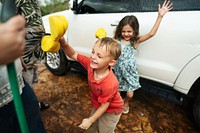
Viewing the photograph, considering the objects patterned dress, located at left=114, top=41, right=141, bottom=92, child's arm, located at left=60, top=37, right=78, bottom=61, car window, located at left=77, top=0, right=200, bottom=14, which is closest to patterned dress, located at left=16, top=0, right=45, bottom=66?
child's arm, located at left=60, top=37, right=78, bottom=61

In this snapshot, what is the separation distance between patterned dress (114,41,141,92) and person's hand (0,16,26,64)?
6.13 ft

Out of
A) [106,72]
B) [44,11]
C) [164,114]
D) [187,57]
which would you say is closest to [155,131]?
[164,114]

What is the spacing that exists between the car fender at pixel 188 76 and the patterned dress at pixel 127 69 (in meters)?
0.48

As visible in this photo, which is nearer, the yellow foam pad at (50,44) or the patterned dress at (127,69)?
the yellow foam pad at (50,44)

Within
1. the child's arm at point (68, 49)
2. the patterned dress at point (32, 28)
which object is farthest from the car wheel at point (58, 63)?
the child's arm at point (68, 49)

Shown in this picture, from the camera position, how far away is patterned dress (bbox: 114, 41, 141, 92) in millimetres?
2375

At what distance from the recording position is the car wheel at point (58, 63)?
3.49 metres

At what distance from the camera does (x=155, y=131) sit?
2471 millimetres

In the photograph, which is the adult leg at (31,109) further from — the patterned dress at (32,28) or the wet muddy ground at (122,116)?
the wet muddy ground at (122,116)

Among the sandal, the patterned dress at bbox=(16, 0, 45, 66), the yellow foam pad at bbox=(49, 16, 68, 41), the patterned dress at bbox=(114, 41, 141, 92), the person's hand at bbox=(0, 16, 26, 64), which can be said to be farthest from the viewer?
the sandal

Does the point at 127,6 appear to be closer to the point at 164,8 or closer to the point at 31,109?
the point at 164,8

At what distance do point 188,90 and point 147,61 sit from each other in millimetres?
565

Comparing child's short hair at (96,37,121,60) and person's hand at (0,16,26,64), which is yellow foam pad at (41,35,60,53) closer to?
child's short hair at (96,37,121,60)

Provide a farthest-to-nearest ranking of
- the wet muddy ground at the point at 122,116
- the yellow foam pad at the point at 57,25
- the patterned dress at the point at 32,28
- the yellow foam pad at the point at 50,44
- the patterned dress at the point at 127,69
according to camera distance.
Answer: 1. the wet muddy ground at the point at 122,116
2. the patterned dress at the point at 127,69
3. the patterned dress at the point at 32,28
4. the yellow foam pad at the point at 50,44
5. the yellow foam pad at the point at 57,25
